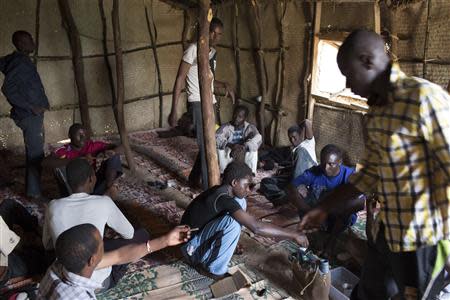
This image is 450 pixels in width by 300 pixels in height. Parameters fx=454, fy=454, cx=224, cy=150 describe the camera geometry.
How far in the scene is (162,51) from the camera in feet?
25.4

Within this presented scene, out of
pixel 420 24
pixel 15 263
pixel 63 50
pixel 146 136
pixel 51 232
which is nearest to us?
pixel 51 232

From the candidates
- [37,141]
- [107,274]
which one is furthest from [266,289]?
[37,141]

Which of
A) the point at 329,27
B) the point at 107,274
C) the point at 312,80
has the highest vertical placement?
the point at 329,27

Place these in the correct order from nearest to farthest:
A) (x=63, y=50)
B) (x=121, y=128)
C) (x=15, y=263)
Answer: (x=15, y=263) → (x=121, y=128) → (x=63, y=50)

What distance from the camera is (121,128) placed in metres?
5.51

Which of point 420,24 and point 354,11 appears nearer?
point 420,24

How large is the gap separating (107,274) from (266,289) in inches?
43.6

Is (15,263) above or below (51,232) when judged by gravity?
below

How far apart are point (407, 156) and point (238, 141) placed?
3.69m

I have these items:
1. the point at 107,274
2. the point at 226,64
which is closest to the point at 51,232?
the point at 107,274

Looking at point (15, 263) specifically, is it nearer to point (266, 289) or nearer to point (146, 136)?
point (266, 289)

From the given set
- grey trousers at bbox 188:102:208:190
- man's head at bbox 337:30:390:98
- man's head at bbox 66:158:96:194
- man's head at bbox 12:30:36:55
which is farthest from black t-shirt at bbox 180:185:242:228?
man's head at bbox 12:30:36:55

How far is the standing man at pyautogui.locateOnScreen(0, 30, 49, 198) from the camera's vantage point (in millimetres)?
4453

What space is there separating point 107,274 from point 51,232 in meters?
0.47
